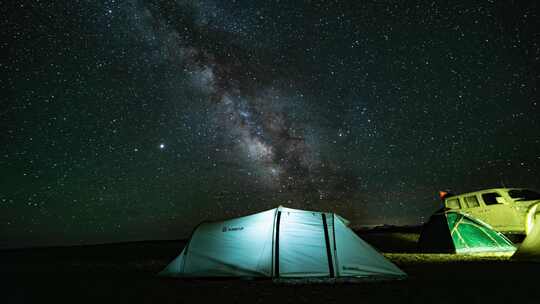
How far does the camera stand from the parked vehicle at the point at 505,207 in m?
12.1

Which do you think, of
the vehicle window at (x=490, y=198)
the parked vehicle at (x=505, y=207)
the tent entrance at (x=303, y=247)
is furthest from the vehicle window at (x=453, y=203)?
the tent entrance at (x=303, y=247)

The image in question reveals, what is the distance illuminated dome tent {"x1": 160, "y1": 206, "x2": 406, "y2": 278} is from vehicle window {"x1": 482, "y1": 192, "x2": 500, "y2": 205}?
925 centimetres

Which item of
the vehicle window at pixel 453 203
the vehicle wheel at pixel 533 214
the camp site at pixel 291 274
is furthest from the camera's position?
the vehicle window at pixel 453 203

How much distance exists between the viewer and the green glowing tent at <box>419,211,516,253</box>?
435 inches

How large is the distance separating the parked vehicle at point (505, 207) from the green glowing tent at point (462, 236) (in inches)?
57.4

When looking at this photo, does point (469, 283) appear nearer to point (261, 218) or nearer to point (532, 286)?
point (532, 286)

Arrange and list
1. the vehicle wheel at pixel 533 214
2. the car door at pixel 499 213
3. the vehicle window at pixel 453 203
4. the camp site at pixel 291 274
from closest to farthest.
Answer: the camp site at pixel 291 274 < the vehicle wheel at pixel 533 214 < the car door at pixel 499 213 < the vehicle window at pixel 453 203

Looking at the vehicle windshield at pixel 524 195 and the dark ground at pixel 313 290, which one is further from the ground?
the vehicle windshield at pixel 524 195

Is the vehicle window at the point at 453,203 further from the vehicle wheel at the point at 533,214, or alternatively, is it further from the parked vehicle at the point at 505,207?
the vehicle wheel at the point at 533,214

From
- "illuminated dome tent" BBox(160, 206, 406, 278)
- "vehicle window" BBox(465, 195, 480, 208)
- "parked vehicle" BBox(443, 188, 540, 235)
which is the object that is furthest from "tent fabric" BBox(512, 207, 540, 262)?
"vehicle window" BBox(465, 195, 480, 208)

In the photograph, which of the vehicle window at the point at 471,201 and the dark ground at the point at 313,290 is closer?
the dark ground at the point at 313,290

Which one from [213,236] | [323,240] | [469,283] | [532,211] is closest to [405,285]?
[469,283]

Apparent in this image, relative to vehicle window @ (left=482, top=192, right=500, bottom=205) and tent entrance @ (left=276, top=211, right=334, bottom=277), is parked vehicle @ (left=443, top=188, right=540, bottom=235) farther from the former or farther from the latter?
tent entrance @ (left=276, top=211, right=334, bottom=277)

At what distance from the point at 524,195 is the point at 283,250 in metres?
11.5
